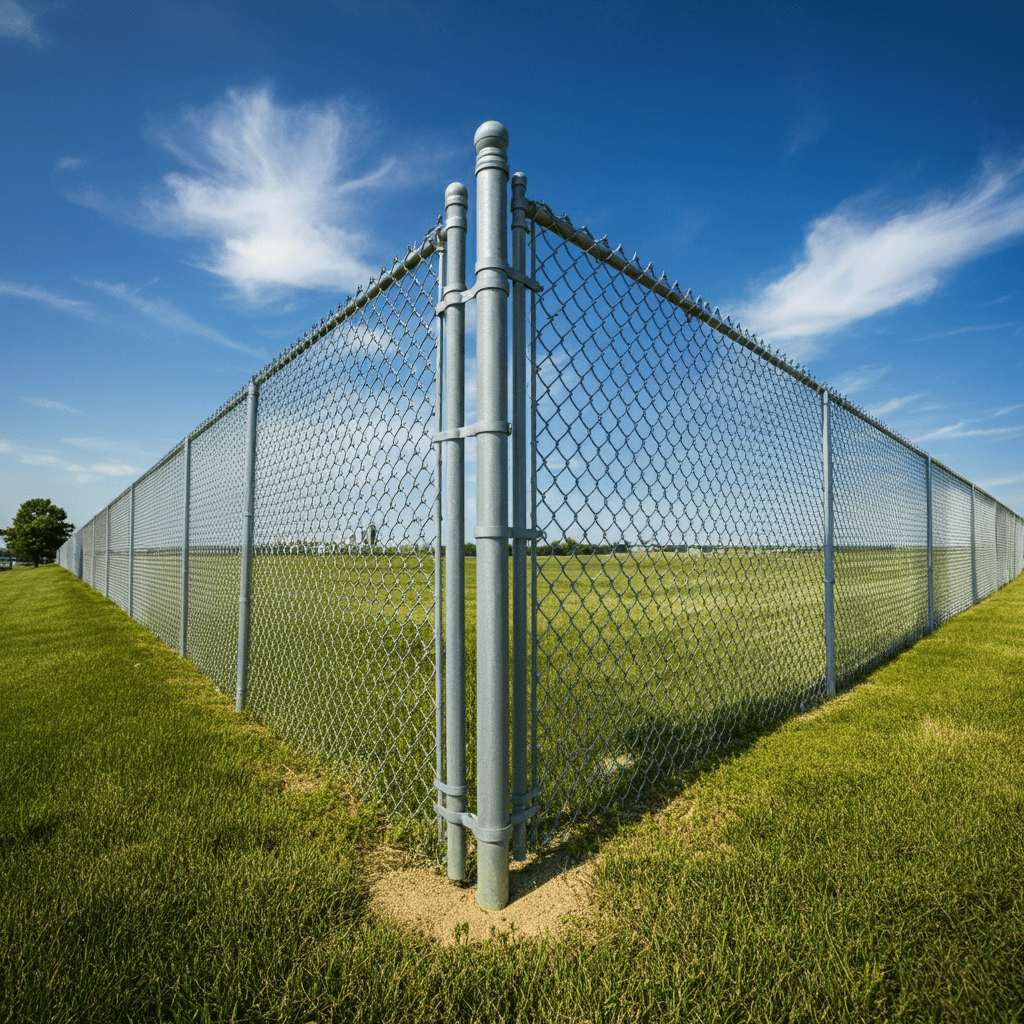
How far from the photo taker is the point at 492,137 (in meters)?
1.71

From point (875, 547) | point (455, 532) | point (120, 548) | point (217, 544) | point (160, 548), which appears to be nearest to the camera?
point (455, 532)

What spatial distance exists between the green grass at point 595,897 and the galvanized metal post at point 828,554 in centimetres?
113

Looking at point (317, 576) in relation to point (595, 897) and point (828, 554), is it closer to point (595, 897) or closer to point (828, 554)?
point (595, 897)

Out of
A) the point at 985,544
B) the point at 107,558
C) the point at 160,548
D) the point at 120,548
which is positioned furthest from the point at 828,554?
the point at 107,558

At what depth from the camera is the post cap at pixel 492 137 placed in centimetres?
171

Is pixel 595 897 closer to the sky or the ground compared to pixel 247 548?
closer to the ground

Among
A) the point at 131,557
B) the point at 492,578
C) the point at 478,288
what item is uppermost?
the point at 478,288

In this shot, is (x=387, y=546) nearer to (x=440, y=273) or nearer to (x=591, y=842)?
(x=440, y=273)

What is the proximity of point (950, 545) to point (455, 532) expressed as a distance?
982cm

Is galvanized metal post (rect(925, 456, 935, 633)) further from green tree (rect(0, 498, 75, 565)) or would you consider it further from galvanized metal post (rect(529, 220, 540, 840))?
green tree (rect(0, 498, 75, 565))

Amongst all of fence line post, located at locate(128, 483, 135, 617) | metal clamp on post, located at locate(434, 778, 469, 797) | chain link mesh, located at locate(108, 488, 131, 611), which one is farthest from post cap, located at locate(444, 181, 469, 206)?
chain link mesh, located at locate(108, 488, 131, 611)

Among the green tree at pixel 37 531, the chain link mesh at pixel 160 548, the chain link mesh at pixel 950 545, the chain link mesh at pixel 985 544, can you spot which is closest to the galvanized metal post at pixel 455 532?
the chain link mesh at pixel 160 548

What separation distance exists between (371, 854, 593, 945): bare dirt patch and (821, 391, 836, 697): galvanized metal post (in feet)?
10.1

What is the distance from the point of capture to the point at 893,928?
60.4 inches
